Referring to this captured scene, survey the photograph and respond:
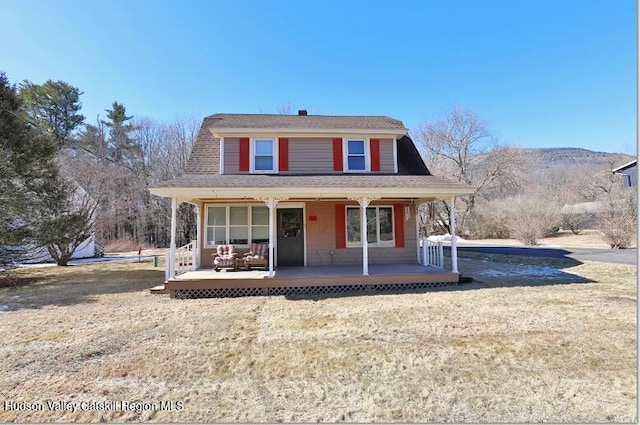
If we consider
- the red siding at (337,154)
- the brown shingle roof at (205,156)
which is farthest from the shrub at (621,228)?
the brown shingle roof at (205,156)

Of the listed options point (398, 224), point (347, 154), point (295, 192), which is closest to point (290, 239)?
point (295, 192)

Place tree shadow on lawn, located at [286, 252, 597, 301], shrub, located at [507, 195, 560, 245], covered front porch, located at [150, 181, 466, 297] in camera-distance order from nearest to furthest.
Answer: tree shadow on lawn, located at [286, 252, 597, 301]
covered front porch, located at [150, 181, 466, 297]
shrub, located at [507, 195, 560, 245]

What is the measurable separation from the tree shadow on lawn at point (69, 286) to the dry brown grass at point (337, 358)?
1.78 feet

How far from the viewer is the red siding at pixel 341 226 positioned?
991cm

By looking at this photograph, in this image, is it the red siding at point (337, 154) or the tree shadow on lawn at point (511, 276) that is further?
the red siding at point (337, 154)

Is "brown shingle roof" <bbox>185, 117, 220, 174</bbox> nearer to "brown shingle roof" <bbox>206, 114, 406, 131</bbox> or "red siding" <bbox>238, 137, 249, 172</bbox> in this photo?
"brown shingle roof" <bbox>206, 114, 406, 131</bbox>

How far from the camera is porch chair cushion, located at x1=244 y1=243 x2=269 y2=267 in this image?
8.55 m

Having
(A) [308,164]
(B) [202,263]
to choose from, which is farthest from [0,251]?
(A) [308,164]

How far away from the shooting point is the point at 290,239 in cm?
991

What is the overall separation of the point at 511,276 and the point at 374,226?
174 inches

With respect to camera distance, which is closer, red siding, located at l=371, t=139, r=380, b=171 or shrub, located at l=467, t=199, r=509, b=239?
red siding, located at l=371, t=139, r=380, b=171

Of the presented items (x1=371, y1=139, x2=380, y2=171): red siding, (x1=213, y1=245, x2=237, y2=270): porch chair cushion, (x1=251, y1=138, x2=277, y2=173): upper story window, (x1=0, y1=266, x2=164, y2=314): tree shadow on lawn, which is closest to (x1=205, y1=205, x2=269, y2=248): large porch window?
(x1=213, y1=245, x2=237, y2=270): porch chair cushion

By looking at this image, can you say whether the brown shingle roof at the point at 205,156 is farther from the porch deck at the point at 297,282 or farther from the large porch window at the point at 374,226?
the large porch window at the point at 374,226

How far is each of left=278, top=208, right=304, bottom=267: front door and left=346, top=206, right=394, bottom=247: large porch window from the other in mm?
1615
